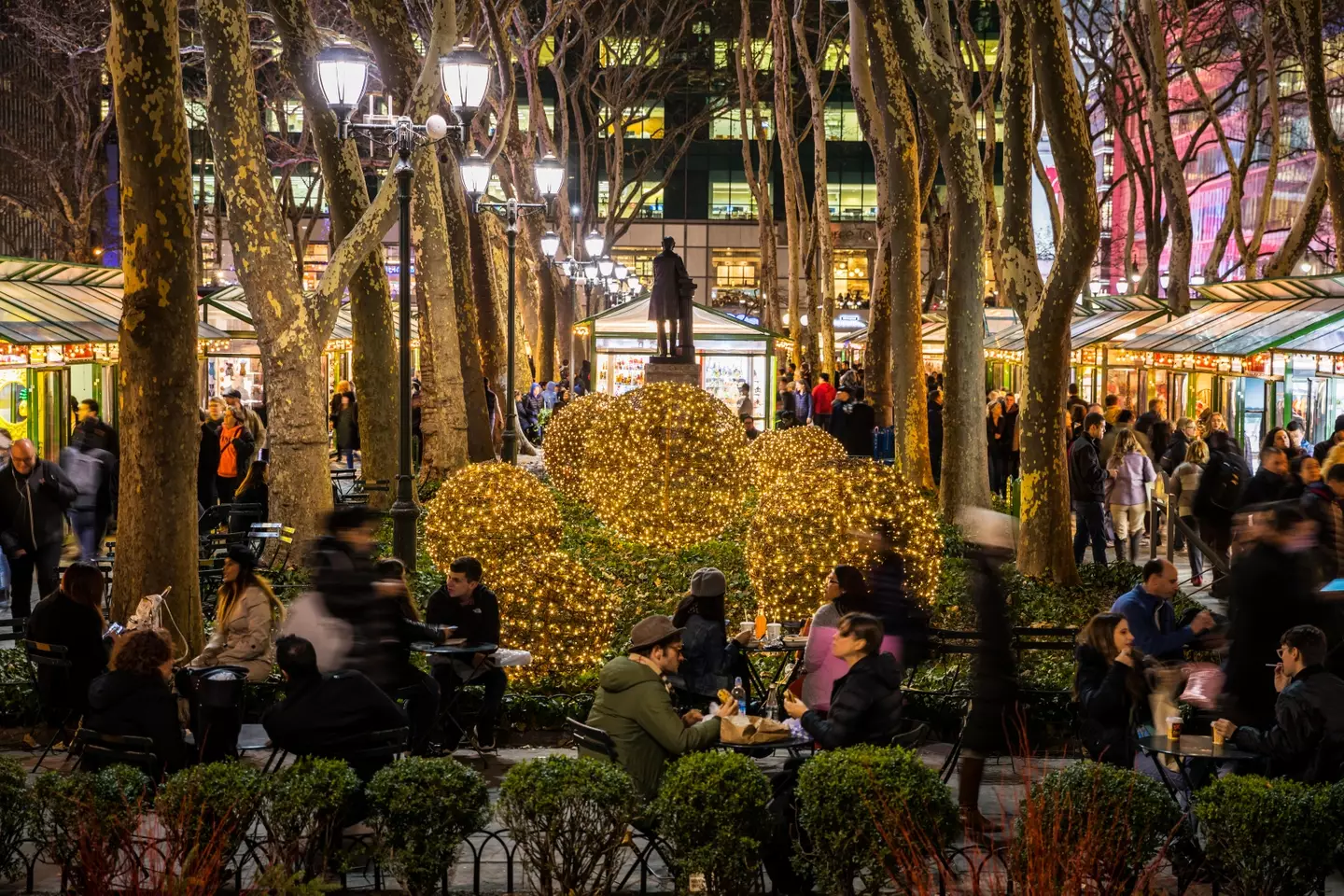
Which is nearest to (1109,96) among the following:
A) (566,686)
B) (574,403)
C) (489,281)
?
(489,281)

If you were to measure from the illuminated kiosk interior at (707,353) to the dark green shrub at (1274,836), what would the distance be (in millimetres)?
23473

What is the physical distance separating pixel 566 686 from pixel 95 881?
5.47 m

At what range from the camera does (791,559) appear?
41.2 ft

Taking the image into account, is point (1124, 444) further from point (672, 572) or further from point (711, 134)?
point (711, 134)

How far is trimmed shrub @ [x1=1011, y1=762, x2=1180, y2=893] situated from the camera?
566 cm

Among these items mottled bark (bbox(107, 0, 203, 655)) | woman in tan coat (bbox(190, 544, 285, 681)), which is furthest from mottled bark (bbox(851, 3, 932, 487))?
woman in tan coat (bbox(190, 544, 285, 681))

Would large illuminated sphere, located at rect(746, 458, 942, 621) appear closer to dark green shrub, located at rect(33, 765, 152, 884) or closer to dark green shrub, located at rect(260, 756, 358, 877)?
dark green shrub, located at rect(260, 756, 358, 877)

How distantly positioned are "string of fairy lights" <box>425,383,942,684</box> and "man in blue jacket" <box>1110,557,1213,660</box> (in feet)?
9.34

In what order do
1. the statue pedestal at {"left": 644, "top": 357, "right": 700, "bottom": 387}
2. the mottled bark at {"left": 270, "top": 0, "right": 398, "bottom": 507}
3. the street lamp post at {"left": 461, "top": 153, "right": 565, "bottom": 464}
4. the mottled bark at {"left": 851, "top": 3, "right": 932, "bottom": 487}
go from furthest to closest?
the statue pedestal at {"left": 644, "top": 357, "right": 700, "bottom": 387} → the street lamp post at {"left": 461, "top": 153, "right": 565, "bottom": 464} → the mottled bark at {"left": 851, "top": 3, "right": 932, "bottom": 487} → the mottled bark at {"left": 270, "top": 0, "right": 398, "bottom": 507}

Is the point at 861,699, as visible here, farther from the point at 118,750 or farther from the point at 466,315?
the point at 466,315

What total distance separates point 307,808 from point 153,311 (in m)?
5.24

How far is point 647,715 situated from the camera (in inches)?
289

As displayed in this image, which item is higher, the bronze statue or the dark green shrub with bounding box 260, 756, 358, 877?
the bronze statue

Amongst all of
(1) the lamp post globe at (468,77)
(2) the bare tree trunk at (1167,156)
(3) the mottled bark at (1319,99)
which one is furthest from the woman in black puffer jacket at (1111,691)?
(2) the bare tree trunk at (1167,156)
